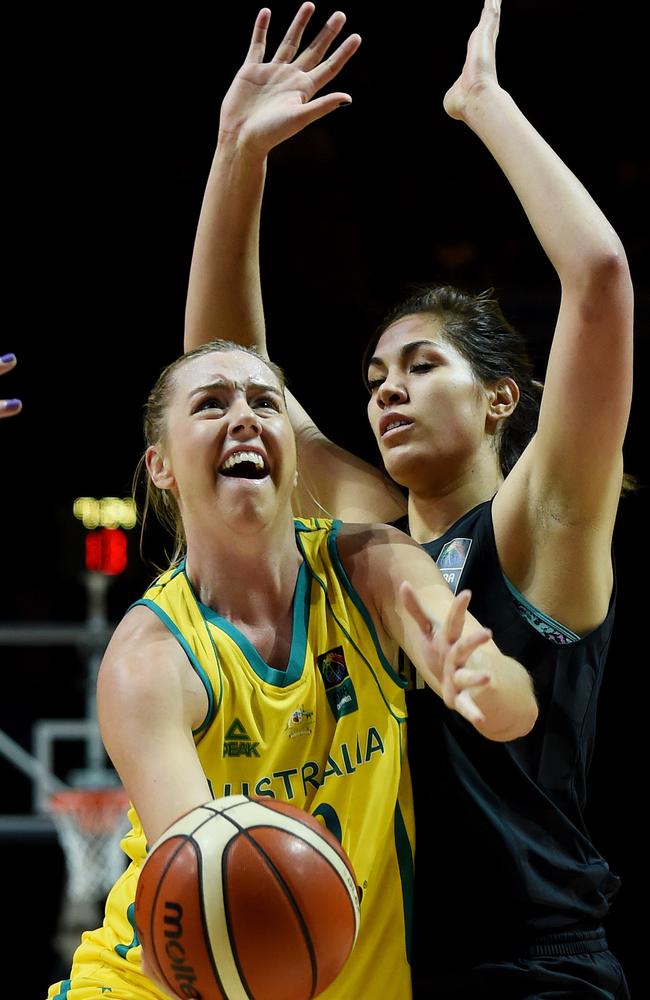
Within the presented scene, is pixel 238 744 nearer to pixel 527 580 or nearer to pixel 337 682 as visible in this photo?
pixel 337 682

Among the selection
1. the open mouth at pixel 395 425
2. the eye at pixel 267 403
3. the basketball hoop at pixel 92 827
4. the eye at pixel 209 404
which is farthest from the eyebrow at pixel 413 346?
the basketball hoop at pixel 92 827

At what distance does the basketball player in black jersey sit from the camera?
241cm

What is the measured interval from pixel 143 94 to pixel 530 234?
3.33 metres

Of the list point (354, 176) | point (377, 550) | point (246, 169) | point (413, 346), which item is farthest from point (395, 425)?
point (354, 176)

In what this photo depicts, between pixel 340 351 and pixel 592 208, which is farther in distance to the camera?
pixel 340 351

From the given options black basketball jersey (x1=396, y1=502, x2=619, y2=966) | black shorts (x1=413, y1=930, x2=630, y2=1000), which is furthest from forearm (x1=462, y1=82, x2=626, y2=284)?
black shorts (x1=413, y1=930, x2=630, y2=1000)

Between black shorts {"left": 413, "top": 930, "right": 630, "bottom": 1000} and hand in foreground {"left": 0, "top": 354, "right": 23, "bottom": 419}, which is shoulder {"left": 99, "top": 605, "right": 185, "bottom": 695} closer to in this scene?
hand in foreground {"left": 0, "top": 354, "right": 23, "bottom": 419}

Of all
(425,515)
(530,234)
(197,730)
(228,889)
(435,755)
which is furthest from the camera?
(530,234)

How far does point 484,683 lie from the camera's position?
1909mm

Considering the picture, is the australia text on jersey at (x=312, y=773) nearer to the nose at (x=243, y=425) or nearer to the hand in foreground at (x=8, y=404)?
the nose at (x=243, y=425)

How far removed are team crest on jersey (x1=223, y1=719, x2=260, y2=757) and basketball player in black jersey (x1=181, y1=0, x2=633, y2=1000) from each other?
0.39 m

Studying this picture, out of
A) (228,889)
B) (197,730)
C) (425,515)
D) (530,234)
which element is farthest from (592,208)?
(530,234)

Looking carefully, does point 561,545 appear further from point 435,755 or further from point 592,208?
point 592,208

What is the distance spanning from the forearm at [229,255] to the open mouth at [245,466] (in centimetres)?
69
